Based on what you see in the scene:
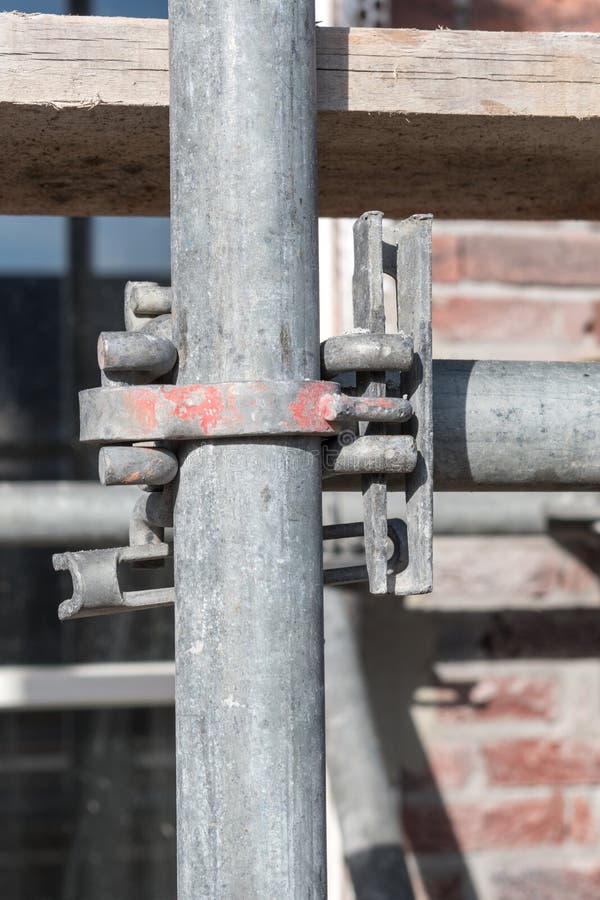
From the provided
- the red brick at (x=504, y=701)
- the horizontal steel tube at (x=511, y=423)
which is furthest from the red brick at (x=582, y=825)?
the horizontal steel tube at (x=511, y=423)

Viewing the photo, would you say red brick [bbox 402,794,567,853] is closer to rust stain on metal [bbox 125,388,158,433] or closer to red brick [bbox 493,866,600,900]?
red brick [bbox 493,866,600,900]

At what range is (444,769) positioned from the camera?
1.63m

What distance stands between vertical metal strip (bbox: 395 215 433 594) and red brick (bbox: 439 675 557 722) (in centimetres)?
107

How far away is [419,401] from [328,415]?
0.24 feet

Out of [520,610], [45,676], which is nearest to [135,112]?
[520,610]

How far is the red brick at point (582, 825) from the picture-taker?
1.65 meters

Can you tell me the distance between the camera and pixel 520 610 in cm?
165

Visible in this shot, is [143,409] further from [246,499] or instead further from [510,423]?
[510,423]

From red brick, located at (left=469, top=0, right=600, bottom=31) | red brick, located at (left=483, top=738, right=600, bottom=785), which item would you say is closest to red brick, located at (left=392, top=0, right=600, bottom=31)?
red brick, located at (left=469, top=0, right=600, bottom=31)

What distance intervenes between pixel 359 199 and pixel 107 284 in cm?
131

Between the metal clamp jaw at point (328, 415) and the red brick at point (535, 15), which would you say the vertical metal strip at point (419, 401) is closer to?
the metal clamp jaw at point (328, 415)

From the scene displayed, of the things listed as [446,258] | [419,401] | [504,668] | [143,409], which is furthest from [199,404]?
[504,668]

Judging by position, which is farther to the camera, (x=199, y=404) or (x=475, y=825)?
(x=475, y=825)

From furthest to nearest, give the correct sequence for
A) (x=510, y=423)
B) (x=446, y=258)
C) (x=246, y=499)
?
(x=446, y=258), (x=510, y=423), (x=246, y=499)
